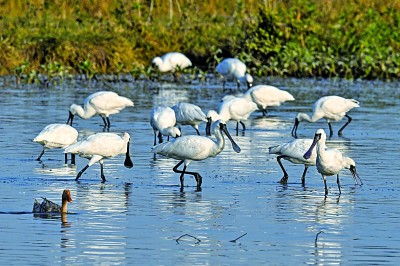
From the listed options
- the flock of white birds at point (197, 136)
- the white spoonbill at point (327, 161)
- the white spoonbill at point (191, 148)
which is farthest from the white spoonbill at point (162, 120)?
the white spoonbill at point (327, 161)

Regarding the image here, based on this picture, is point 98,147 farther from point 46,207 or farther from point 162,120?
point 162,120

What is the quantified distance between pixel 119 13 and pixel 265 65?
6.01 meters

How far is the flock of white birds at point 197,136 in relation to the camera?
13.6 meters

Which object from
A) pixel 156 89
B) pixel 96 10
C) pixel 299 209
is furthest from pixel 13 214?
pixel 96 10

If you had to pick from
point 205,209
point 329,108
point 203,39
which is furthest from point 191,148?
point 203,39

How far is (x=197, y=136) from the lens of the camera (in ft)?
45.9

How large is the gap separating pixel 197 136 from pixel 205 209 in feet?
7.11

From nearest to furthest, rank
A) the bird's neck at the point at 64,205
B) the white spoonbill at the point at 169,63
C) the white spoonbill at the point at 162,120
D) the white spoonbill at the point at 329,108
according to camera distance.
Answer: the bird's neck at the point at 64,205 < the white spoonbill at the point at 162,120 < the white spoonbill at the point at 329,108 < the white spoonbill at the point at 169,63

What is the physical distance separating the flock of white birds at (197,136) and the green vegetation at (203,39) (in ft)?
18.7

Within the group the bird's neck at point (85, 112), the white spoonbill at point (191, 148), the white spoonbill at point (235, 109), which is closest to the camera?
the white spoonbill at point (191, 148)

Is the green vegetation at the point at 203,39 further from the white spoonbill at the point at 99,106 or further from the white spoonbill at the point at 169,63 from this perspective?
the white spoonbill at the point at 99,106

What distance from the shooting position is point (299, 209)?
1202cm

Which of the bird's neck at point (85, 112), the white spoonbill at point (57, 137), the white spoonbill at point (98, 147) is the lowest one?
the bird's neck at point (85, 112)

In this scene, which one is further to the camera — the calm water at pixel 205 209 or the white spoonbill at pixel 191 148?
the white spoonbill at pixel 191 148
